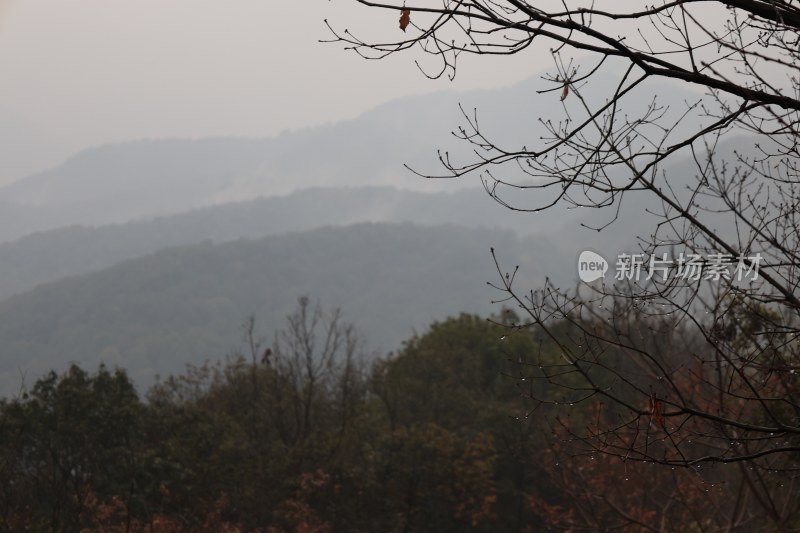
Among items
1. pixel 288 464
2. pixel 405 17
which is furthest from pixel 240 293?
pixel 405 17

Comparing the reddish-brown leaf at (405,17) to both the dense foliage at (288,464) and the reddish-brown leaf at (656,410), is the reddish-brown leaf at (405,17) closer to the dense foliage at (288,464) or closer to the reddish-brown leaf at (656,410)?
the reddish-brown leaf at (656,410)

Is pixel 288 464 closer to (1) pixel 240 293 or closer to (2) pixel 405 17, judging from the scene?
(2) pixel 405 17

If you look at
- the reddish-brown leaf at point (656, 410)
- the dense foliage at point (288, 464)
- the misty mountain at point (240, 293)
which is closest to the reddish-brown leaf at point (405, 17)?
the reddish-brown leaf at point (656, 410)

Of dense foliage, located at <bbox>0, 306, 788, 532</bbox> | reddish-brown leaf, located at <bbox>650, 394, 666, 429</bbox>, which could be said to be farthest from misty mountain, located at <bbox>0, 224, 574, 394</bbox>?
reddish-brown leaf, located at <bbox>650, 394, 666, 429</bbox>

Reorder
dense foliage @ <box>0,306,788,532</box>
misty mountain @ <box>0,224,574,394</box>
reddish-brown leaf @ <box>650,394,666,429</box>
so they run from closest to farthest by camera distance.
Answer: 1. reddish-brown leaf @ <box>650,394,666,429</box>
2. dense foliage @ <box>0,306,788,532</box>
3. misty mountain @ <box>0,224,574,394</box>

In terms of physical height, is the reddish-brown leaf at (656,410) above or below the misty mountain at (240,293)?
below

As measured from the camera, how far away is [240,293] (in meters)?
146

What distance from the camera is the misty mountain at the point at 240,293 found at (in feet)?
375

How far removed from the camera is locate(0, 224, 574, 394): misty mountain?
114312 millimetres

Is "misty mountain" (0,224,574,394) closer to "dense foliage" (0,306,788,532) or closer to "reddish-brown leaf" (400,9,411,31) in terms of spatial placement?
"dense foliage" (0,306,788,532)

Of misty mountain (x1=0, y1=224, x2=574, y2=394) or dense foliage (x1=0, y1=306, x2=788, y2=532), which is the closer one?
dense foliage (x1=0, y1=306, x2=788, y2=532)

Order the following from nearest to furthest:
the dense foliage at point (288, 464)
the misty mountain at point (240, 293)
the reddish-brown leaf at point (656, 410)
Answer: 1. the reddish-brown leaf at point (656, 410)
2. the dense foliage at point (288, 464)
3. the misty mountain at point (240, 293)

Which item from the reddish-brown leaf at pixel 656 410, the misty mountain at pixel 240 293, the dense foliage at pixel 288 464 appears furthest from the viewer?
the misty mountain at pixel 240 293

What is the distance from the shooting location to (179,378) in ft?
79.2
